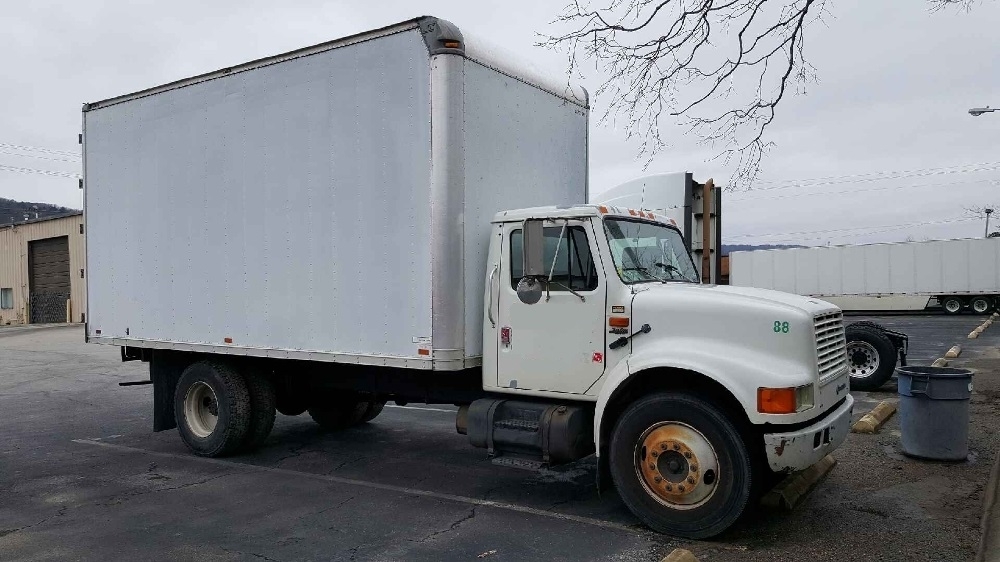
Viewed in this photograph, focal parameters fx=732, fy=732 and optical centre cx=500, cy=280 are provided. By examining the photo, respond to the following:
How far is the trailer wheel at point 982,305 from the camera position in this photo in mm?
33188

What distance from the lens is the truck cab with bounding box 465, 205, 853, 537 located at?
5039 mm

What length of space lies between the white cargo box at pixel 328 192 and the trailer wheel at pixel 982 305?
33055 mm

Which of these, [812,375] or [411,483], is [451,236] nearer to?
[411,483]

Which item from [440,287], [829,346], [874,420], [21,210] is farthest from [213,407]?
[21,210]

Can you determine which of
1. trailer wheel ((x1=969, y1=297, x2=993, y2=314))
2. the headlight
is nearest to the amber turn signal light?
the headlight

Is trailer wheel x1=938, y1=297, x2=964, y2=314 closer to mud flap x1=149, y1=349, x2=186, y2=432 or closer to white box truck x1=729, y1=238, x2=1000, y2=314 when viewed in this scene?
white box truck x1=729, y1=238, x2=1000, y2=314

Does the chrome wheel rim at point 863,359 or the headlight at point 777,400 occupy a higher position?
the headlight at point 777,400

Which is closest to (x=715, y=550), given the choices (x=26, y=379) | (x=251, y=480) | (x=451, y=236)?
(x=451, y=236)

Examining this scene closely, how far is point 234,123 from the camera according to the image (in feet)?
24.8

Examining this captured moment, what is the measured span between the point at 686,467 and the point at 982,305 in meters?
34.9

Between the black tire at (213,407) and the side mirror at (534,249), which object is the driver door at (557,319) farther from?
the black tire at (213,407)

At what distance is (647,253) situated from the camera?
20.0ft

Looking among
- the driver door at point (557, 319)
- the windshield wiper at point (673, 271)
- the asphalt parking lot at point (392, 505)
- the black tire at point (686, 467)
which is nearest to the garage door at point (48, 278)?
the asphalt parking lot at point (392, 505)

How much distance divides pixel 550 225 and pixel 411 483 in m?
2.84
